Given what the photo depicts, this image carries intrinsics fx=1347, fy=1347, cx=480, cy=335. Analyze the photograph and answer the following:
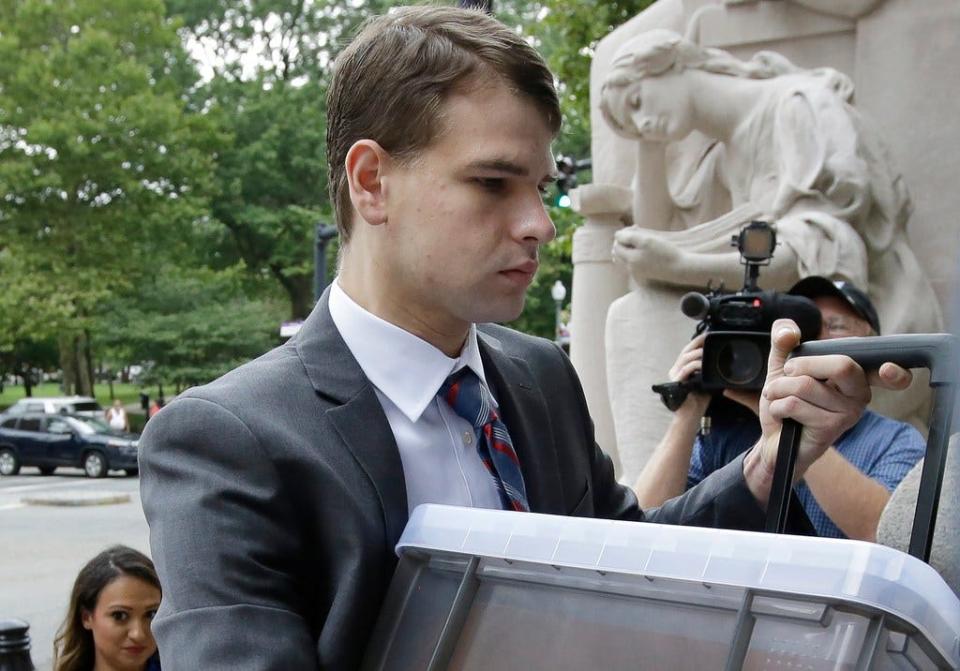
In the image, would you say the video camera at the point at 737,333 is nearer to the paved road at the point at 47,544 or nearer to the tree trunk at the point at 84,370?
the paved road at the point at 47,544

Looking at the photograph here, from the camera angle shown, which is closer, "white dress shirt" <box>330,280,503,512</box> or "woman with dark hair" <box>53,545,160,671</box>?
A: "white dress shirt" <box>330,280,503,512</box>

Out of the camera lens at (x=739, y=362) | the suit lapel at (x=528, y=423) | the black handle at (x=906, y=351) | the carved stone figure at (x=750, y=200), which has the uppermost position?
the black handle at (x=906, y=351)

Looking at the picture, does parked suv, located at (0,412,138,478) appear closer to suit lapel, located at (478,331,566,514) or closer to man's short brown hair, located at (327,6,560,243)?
suit lapel, located at (478,331,566,514)

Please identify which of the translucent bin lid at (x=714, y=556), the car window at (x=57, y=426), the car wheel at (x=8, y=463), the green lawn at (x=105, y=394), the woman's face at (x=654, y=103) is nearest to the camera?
the translucent bin lid at (x=714, y=556)

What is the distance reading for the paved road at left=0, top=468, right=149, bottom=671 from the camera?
402 inches

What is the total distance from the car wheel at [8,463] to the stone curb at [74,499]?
795cm

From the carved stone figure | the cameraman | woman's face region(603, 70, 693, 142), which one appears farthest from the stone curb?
the cameraman

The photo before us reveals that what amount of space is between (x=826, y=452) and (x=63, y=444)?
2628 centimetres

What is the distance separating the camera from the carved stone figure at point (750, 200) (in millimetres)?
6434

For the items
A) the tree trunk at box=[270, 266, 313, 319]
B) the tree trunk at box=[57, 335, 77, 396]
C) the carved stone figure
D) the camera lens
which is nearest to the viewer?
the camera lens

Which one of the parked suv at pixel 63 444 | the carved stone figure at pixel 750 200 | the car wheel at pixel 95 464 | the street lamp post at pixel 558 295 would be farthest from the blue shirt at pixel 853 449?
the street lamp post at pixel 558 295

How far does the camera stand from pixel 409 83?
5.42 feet

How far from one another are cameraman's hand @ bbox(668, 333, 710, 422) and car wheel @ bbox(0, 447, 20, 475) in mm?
27006

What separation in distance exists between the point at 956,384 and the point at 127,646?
3.52m
